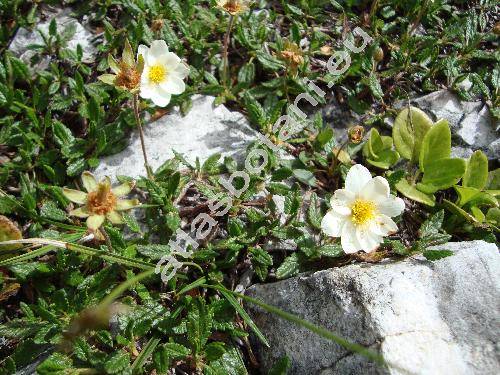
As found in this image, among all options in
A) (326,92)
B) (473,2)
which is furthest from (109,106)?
(473,2)

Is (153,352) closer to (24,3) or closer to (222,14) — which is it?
(222,14)

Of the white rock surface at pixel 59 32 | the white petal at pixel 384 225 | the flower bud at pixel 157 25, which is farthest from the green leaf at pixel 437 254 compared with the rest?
the white rock surface at pixel 59 32

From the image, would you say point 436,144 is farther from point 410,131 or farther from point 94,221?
point 94,221

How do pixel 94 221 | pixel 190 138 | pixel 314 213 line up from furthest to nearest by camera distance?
pixel 190 138
pixel 314 213
pixel 94 221

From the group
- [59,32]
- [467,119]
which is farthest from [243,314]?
[59,32]

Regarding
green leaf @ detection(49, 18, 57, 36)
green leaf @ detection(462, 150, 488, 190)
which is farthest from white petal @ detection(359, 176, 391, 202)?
→ green leaf @ detection(49, 18, 57, 36)

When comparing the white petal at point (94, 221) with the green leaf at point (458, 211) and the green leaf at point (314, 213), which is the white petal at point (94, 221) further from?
the green leaf at point (458, 211)
